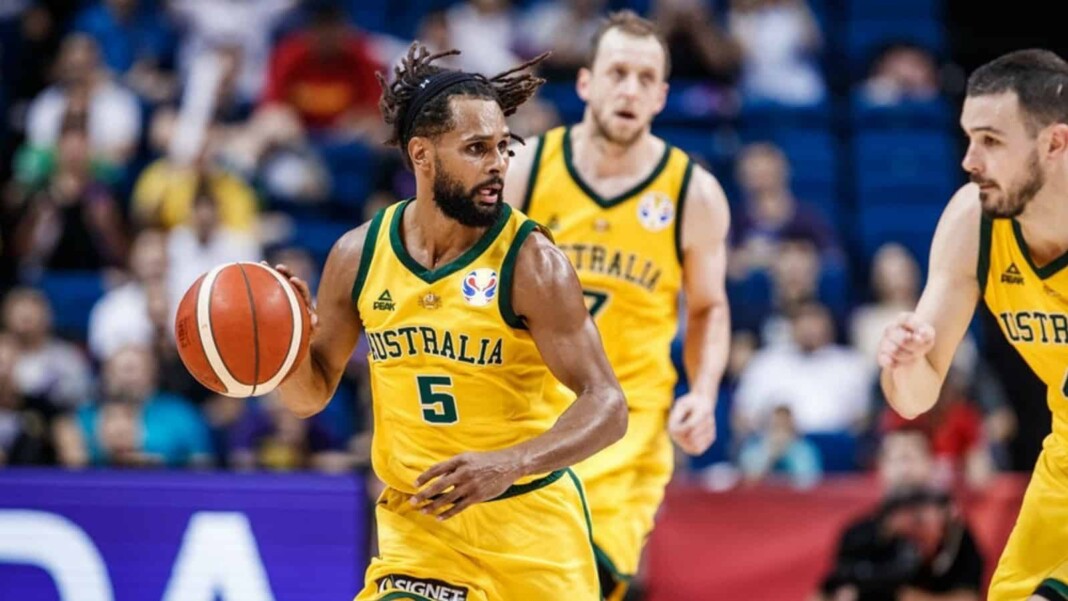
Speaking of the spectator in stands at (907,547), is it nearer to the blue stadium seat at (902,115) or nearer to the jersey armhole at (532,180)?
the jersey armhole at (532,180)

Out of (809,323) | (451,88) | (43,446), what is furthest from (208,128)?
(451,88)

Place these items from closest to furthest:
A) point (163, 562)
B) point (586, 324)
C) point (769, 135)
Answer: point (586, 324)
point (163, 562)
point (769, 135)

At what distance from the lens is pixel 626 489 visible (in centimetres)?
638

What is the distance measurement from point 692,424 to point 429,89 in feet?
5.91

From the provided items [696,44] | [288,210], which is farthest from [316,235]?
[696,44]

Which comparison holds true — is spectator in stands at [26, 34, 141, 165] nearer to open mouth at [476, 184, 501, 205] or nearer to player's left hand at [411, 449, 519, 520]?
open mouth at [476, 184, 501, 205]

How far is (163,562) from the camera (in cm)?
737

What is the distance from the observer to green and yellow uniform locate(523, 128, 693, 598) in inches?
256

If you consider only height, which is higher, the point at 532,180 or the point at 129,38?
the point at 129,38

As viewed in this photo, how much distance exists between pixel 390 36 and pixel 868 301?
192 inches

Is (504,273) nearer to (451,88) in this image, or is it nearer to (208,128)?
(451,88)

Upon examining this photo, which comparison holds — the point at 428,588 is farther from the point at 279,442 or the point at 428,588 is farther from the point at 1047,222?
the point at 279,442

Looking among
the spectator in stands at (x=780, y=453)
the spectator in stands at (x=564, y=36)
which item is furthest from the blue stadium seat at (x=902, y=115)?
the spectator in stands at (x=780, y=453)

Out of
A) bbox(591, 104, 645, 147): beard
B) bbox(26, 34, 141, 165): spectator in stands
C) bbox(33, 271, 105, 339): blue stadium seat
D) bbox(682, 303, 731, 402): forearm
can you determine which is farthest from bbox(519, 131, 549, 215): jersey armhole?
bbox(26, 34, 141, 165): spectator in stands
